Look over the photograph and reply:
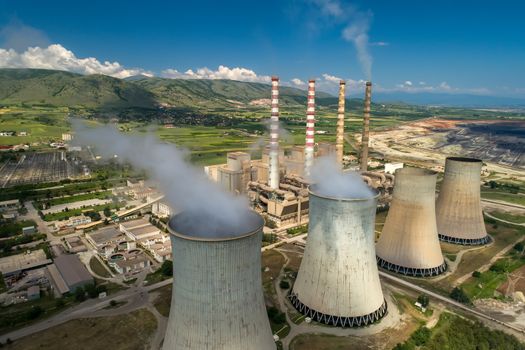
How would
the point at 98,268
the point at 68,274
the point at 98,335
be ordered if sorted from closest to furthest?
1. the point at 98,335
2. the point at 68,274
3. the point at 98,268

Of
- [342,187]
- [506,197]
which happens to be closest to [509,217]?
[506,197]

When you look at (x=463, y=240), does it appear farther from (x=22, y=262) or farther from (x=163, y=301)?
(x=22, y=262)

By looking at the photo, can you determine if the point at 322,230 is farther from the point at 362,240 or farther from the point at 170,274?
the point at 170,274

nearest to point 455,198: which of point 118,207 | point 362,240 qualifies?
point 362,240

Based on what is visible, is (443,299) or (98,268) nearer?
(443,299)

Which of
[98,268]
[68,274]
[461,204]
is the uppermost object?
[461,204]

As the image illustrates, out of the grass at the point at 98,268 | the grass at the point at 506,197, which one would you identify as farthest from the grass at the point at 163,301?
the grass at the point at 506,197

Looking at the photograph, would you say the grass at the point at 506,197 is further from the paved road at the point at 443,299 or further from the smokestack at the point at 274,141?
the paved road at the point at 443,299
